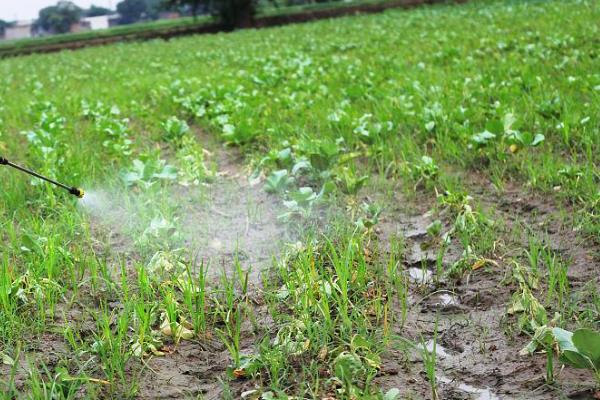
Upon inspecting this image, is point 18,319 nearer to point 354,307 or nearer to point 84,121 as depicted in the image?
point 354,307

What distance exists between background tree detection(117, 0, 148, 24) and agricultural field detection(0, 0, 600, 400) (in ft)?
203

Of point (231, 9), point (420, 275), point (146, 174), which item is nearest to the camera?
point (420, 275)

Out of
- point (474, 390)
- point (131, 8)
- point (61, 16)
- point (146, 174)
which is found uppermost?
point (131, 8)

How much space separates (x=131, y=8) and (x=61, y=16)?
13.3 meters

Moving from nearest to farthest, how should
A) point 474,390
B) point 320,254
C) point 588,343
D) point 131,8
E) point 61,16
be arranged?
point 588,343 < point 474,390 < point 320,254 < point 61,16 < point 131,8

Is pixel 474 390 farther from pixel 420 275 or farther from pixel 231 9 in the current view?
pixel 231 9

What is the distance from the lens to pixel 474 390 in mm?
1709

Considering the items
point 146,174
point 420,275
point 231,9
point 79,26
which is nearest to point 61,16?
point 79,26

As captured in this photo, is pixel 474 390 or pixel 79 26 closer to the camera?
pixel 474 390

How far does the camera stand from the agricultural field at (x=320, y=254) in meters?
1.80

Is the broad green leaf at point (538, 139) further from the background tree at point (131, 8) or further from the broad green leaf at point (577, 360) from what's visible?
the background tree at point (131, 8)

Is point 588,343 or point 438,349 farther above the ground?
point 588,343

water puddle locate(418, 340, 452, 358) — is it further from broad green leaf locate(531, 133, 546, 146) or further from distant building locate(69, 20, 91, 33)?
distant building locate(69, 20, 91, 33)

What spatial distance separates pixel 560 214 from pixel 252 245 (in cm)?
134
